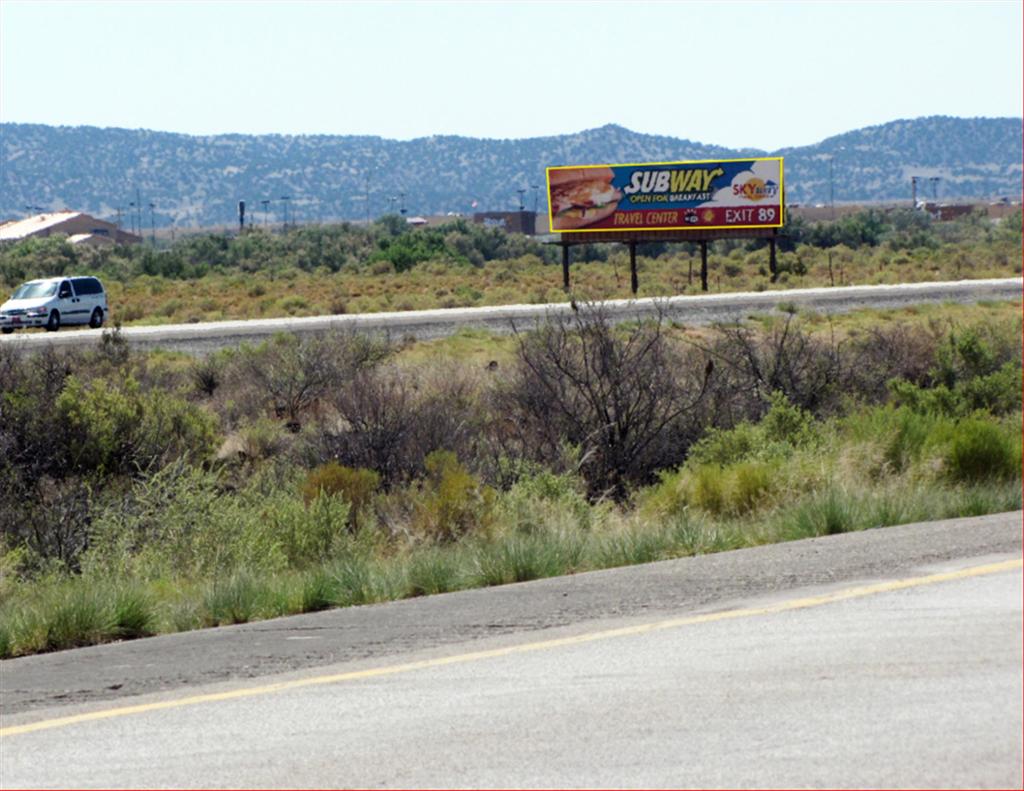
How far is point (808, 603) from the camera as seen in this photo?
8344 mm

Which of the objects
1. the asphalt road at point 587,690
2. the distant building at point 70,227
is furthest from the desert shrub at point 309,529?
the distant building at point 70,227

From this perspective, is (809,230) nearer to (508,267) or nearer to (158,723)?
(508,267)

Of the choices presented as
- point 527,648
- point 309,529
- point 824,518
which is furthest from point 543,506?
point 527,648

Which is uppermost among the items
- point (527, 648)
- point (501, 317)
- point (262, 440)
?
point (527, 648)

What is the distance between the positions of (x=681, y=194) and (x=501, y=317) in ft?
64.3

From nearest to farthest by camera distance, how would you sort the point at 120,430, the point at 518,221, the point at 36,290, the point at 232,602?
the point at 232,602, the point at 120,430, the point at 36,290, the point at 518,221

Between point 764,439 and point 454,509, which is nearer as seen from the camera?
point 454,509

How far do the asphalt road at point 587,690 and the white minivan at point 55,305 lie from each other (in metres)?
38.3

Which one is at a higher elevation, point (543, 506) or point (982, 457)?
point (982, 457)

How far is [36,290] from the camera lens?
4666 centimetres

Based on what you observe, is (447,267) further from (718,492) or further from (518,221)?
(518,221)

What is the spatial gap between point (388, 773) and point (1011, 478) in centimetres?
1038

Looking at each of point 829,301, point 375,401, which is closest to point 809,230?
point 829,301

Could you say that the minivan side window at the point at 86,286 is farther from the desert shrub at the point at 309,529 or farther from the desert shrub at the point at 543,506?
the desert shrub at the point at 309,529
